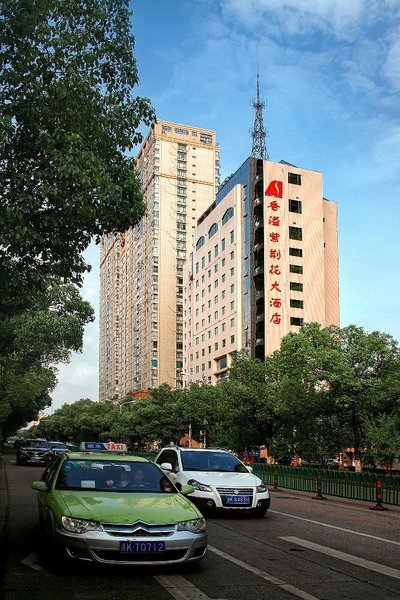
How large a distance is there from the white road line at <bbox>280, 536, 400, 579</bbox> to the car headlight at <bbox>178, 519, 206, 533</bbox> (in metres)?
2.20

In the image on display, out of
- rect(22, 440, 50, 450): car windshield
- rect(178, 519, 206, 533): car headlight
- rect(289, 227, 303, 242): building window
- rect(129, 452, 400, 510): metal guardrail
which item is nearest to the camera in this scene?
rect(178, 519, 206, 533): car headlight

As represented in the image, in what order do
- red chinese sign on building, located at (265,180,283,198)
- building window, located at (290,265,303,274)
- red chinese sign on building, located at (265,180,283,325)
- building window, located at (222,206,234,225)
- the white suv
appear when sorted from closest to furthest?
the white suv, red chinese sign on building, located at (265,180,283,325), building window, located at (290,265,303,274), red chinese sign on building, located at (265,180,283,198), building window, located at (222,206,234,225)

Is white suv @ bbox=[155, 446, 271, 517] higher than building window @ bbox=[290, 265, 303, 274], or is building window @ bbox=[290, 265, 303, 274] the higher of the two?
building window @ bbox=[290, 265, 303, 274]

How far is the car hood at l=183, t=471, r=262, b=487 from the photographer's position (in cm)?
1280

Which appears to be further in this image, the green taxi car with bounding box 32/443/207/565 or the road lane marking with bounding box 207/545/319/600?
the green taxi car with bounding box 32/443/207/565

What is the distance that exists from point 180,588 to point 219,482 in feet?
21.5

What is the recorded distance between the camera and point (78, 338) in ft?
180

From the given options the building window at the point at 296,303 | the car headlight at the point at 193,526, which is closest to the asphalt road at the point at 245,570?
the car headlight at the point at 193,526

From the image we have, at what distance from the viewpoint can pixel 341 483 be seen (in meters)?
21.9

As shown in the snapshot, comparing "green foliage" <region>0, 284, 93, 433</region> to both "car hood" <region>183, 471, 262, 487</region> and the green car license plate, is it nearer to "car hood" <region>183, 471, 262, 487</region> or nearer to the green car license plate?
"car hood" <region>183, 471, 262, 487</region>

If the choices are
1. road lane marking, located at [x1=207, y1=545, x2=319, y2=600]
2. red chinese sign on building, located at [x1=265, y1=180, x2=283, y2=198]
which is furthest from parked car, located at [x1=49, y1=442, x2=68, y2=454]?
red chinese sign on building, located at [x1=265, y1=180, x2=283, y2=198]

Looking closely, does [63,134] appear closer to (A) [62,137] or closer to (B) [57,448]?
(A) [62,137]

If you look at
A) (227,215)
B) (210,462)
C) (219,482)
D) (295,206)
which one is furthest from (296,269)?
(219,482)

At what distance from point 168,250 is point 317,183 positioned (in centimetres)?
5180
